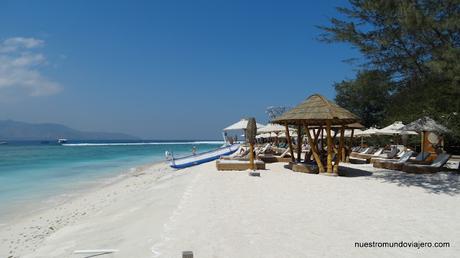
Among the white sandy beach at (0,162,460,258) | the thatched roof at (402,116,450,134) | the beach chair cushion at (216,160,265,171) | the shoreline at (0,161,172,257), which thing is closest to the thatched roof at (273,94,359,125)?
the beach chair cushion at (216,160,265,171)

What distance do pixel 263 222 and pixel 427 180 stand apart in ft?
23.8

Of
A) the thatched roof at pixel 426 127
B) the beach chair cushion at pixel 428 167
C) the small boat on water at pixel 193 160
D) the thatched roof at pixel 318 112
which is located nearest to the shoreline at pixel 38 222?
the thatched roof at pixel 318 112

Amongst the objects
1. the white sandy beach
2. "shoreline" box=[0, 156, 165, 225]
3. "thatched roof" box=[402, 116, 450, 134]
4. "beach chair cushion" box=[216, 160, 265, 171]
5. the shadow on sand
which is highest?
"thatched roof" box=[402, 116, 450, 134]

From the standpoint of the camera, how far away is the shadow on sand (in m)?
9.19

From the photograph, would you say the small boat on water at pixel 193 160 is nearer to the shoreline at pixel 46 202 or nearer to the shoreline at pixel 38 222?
the shoreline at pixel 46 202

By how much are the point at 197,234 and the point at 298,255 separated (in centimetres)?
158

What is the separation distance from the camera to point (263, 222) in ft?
19.1

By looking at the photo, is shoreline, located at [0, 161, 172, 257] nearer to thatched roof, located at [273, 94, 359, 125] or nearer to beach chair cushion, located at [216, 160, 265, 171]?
beach chair cushion, located at [216, 160, 265, 171]

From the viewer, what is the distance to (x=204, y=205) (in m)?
7.23

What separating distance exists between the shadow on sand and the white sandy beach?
0.09 ft

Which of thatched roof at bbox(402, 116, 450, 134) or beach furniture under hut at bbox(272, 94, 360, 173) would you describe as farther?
thatched roof at bbox(402, 116, 450, 134)

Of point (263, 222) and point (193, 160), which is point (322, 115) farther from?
point (193, 160)

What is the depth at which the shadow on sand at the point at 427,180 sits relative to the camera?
9188 millimetres

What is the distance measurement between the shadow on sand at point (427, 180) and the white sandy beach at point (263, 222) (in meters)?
0.03
